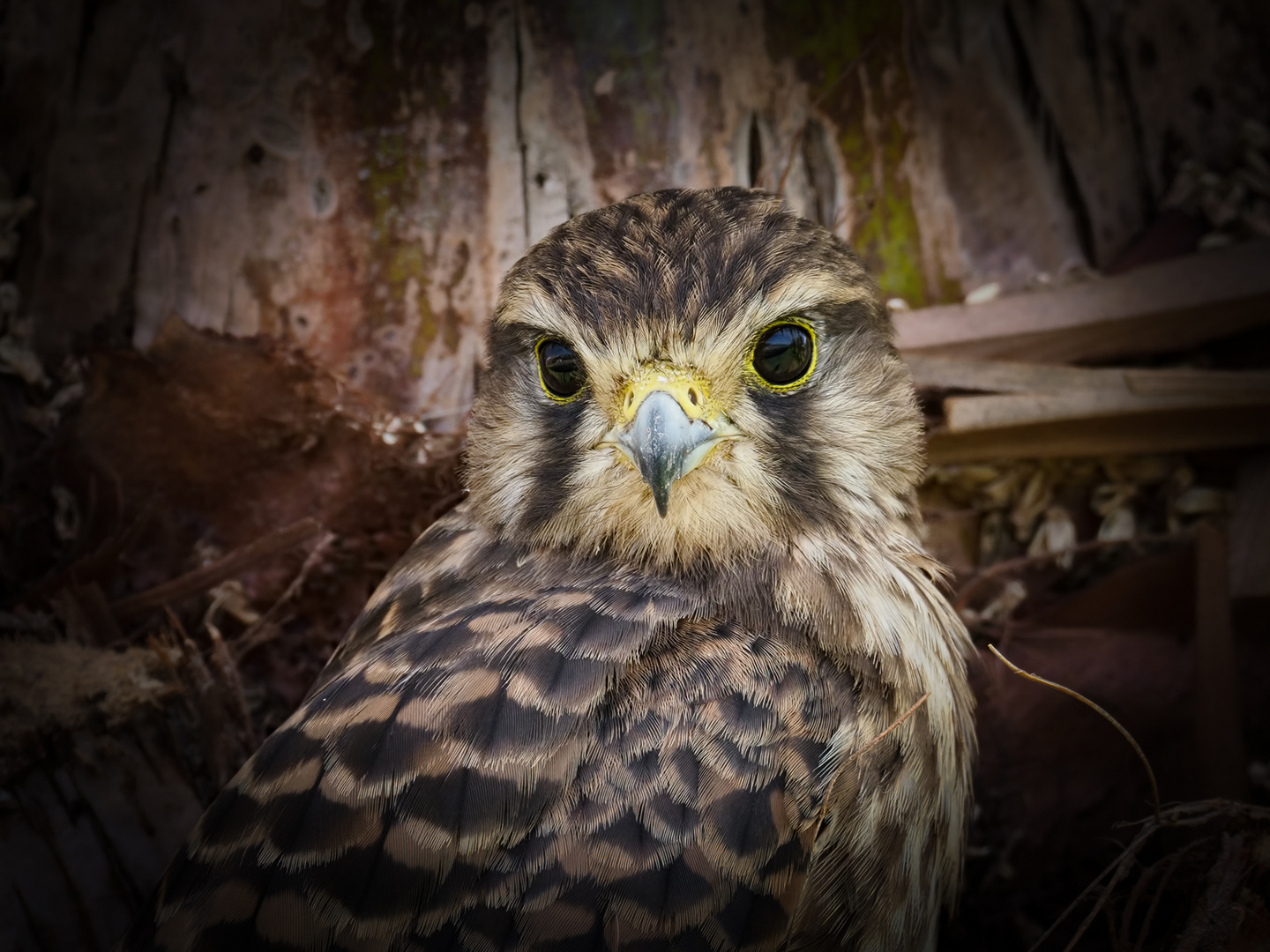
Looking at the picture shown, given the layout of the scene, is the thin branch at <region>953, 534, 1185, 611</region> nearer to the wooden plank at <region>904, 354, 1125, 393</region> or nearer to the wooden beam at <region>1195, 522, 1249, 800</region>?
the wooden beam at <region>1195, 522, 1249, 800</region>

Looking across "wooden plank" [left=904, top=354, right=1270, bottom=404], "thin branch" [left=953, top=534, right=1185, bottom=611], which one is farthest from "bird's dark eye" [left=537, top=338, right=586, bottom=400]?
"thin branch" [left=953, top=534, right=1185, bottom=611]

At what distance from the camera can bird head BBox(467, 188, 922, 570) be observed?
1620 millimetres

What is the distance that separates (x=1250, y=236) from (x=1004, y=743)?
1392 millimetres

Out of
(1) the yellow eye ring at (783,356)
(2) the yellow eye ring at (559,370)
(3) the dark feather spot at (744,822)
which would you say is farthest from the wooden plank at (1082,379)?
(3) the dark feather spot at (744,822)

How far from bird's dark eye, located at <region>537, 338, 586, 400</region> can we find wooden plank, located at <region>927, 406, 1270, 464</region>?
102cm

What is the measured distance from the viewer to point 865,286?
1.87 m

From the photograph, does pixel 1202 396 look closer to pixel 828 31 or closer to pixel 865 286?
pixel 865 286

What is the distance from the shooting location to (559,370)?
177cm

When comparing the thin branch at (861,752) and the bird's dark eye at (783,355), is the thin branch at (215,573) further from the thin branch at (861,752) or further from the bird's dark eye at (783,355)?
the thin branch at (861,752)

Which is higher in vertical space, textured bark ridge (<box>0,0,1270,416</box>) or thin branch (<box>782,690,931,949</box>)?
textured bark ridge (<box>0,0,1270,416</box>)

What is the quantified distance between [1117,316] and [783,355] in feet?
3.33

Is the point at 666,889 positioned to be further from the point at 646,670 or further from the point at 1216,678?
the point at 1216,678

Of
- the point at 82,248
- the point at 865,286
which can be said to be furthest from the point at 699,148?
the point at 82,248

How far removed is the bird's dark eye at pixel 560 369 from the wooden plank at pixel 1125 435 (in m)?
1.02
